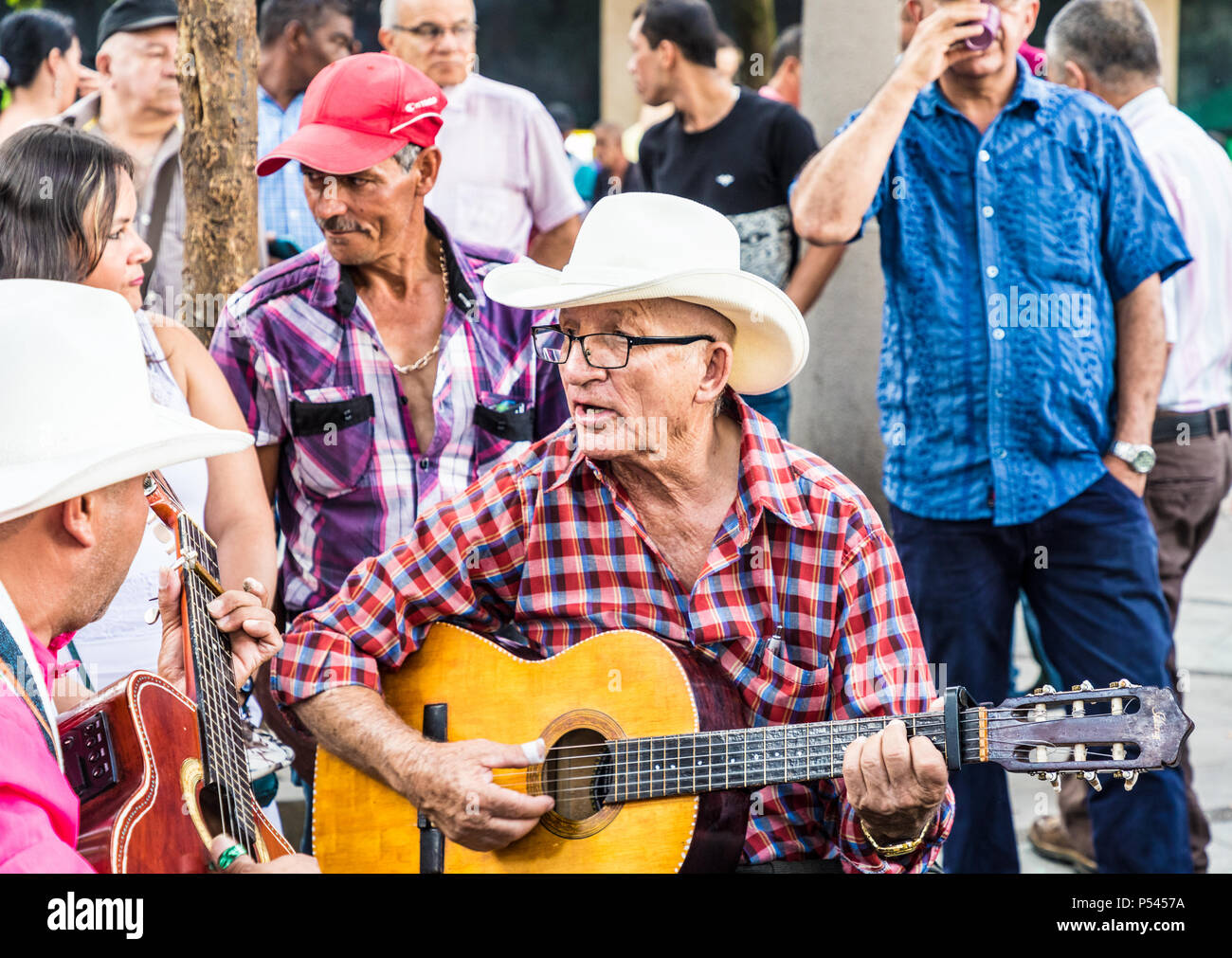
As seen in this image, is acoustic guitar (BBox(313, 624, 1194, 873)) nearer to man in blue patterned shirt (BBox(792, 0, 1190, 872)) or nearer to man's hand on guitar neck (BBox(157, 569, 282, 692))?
man's hand on guitar neck (BBox(157, 569, 282, 692))

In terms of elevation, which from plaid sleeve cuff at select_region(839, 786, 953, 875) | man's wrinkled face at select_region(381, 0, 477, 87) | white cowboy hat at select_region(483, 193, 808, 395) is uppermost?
man's wrinkled face at select_region(381, 0, 477, 87)

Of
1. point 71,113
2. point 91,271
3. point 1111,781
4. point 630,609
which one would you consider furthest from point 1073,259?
point 71,113

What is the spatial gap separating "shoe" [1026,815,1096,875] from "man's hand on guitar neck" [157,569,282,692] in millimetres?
2948

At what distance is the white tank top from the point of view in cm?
321

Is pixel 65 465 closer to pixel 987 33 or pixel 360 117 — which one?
pixel 360 117

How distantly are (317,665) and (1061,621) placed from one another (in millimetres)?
1946

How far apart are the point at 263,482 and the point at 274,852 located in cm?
116

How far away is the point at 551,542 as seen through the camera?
2920 millimetres

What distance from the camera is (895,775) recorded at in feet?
7.84

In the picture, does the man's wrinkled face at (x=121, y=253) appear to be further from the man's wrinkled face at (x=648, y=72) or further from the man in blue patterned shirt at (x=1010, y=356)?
the man's wrinkled face at (x=648, y=72)

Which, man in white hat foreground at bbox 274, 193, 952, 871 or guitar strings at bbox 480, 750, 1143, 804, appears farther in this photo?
man in white hat foreground at bbox 274, 193, 952, 871

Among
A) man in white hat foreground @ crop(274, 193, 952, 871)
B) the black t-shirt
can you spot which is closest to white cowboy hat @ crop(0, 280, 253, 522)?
man in white hat foreground @ crop(274, 193, 952, 871)

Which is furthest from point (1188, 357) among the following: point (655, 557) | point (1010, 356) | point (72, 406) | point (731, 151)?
point (72, 406)

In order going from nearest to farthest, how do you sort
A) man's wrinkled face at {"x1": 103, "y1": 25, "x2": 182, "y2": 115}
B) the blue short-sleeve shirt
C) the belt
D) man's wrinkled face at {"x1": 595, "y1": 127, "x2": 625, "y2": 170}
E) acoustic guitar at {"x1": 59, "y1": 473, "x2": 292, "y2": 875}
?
acoustic guitar at {"x1": 59, "y1": 473, "x2": 292, "y2": 875}
the blue short-sleeve shirt
the belt
man's wrinkled face at {"x1": 103, "y1": 25, "x2": 182, "y2": 115}
man's wrinkled face at {"x1": 595, "y1": 127, "x2": 625, "y2": 170}
